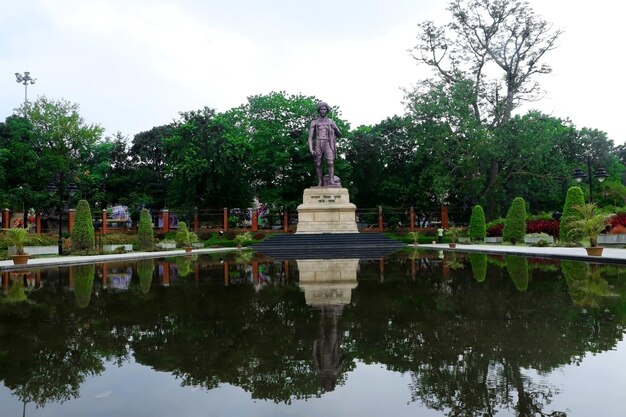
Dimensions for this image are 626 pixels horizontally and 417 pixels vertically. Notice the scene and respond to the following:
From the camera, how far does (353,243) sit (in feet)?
78.4

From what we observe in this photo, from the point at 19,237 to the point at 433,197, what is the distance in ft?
96.7

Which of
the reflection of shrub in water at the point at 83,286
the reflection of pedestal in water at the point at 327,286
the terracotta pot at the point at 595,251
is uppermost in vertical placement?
the terracotta pot at the point at 595,251

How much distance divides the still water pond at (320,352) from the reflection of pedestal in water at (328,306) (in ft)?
0.09

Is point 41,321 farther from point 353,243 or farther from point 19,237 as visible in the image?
point 353,243

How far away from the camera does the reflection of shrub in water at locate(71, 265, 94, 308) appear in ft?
26.7

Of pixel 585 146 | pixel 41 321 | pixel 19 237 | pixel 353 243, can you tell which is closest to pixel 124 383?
pixel 41 321

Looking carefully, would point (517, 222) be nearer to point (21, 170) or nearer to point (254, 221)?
point (254, 221)

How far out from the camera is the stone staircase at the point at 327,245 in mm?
21062

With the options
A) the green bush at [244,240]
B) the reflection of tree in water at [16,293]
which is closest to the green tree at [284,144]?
the green bush at [244,240]

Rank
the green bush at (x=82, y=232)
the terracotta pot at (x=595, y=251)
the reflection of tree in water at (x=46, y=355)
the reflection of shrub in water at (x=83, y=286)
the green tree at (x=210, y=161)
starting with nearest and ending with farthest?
the reflection of tree in water at (x=46, y=355), the reflection of shrub in water at (x=83, y=286), the terracotta pot at (x=595, y=251), the green bush at (x=82, y=232), the green tree at (x=210, y=161)

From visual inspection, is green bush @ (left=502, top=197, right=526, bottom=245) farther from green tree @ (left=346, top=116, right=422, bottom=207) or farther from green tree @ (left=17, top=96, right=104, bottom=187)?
green tree @ (left=17, top=96, right=104, bottom=187)

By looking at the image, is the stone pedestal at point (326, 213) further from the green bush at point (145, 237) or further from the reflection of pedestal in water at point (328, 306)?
the reflection of pedestal in water at point (328, 306)

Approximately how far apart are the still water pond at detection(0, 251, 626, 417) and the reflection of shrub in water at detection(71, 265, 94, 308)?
11 centimetres

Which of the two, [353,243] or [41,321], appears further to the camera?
[353,243]
